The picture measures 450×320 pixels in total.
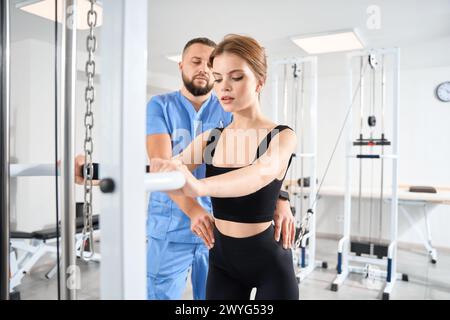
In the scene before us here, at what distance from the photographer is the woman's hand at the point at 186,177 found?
0.78 m

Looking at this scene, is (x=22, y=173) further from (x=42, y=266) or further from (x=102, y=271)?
(x=42, y=266)

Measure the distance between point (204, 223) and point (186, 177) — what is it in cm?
30

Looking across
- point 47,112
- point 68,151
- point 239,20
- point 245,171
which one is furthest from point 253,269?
point 47,112

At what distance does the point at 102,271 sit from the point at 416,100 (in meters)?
3.09

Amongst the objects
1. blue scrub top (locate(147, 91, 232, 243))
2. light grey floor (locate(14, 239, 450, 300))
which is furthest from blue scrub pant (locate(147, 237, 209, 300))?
light grey floor (locate(14, 239, 450, 300))

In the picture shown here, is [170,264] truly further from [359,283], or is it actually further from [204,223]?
[359,283]

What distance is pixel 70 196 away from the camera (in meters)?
0.86

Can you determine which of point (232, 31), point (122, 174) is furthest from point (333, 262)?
point (122, 174)

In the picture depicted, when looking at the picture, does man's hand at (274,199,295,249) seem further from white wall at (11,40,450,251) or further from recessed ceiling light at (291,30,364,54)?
recessed ceiling light at (291,30,364,54)

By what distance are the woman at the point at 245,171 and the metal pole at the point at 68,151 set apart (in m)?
0.26

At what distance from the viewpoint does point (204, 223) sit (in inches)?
40.3

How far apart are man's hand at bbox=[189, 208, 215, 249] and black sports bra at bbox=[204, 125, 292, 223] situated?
1.3 inches

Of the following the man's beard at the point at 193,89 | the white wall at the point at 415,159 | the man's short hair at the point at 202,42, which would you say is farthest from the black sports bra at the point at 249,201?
the white wall at the point at 415,159

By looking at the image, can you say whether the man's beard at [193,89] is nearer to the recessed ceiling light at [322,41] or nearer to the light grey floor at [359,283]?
the recessed ceiling light at [322,41]
